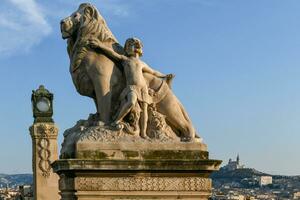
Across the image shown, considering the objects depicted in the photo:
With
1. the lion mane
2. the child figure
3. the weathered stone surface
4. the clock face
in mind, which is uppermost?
the clock face

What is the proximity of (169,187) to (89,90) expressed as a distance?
5.38 feet

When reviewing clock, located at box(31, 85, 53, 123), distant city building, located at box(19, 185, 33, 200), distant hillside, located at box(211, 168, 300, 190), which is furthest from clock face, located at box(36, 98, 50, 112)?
distant hillside, located at box(211, 168, 300, 190)

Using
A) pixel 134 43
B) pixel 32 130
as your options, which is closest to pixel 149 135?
pixel 134 43

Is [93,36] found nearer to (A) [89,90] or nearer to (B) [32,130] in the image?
(A) [89,90]

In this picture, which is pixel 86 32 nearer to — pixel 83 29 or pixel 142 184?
pixel 83 29

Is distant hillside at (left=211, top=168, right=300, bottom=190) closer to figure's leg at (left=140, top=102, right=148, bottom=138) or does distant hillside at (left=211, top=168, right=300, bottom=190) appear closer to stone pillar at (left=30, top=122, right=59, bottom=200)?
stone pillar at (left=30, top=122, right=59, bottom=200)

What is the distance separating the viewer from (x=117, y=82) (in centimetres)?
1105

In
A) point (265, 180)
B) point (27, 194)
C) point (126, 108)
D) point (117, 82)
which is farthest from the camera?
point (265, 180)

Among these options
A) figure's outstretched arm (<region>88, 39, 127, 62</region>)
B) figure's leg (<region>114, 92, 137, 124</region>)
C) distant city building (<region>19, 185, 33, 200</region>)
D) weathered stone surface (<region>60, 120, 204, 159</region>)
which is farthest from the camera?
distant city building (<region>19, 185, 33, 200</region>)

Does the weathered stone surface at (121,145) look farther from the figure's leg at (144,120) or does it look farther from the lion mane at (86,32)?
the lion mane at (86,32)

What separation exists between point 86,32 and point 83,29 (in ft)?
0.18

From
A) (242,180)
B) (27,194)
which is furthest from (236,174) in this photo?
(27,194)

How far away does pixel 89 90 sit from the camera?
11109 millimetres

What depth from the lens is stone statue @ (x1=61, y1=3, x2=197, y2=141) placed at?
35.3 feet
